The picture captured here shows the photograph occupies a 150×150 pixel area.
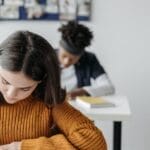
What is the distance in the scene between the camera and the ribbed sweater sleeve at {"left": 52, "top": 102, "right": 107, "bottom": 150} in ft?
3.44

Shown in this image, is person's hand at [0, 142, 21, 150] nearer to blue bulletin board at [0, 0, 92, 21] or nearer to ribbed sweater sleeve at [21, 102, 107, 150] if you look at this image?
ribbed sweater sleeve at [21, 102, 107, 150]

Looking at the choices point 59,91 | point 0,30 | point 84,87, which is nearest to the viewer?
point 59,91

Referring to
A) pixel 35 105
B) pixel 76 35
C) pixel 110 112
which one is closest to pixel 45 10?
pixel 76 35

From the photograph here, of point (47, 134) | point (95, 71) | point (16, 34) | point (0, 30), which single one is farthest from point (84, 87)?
point (16, 34)

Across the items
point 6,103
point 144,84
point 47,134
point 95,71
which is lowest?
point 144,84

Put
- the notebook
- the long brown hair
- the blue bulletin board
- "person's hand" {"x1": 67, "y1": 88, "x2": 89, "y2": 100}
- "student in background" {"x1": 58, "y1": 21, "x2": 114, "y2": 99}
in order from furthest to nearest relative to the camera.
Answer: the blue bulletin board < "student in background" {"x1": 58, "y1": 21, "x2": 114, "y2": 99} < "person's hand" {"x1": 67, "y1": 88, "x2": 89, "y2": 100} < the notebook < the long brown hair

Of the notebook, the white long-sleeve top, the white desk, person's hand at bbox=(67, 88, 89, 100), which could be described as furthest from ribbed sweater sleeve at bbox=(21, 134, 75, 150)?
the white long-sleeve top

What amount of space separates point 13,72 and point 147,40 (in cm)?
211

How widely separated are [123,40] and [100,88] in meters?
0.76

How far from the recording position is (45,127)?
112 cm

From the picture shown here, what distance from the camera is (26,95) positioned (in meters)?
1.04

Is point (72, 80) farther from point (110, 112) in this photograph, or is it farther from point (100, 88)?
point (110, 112)

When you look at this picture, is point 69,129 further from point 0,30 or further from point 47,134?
point 0,30

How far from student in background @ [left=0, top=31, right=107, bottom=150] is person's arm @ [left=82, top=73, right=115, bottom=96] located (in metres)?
1.16
